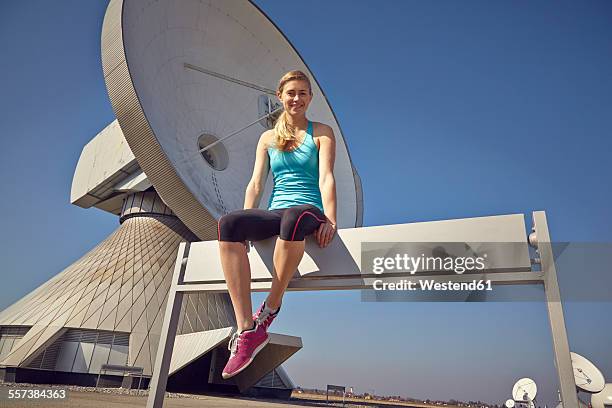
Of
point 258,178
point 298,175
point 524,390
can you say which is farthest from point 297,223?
point 524,390

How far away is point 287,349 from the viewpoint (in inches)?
656

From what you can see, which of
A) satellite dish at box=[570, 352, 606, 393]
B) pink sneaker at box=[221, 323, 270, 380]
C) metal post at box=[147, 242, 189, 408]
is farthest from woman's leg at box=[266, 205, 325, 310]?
satellite dish at box=[570, 352, 606, 393]

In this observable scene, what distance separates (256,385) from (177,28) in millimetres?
15084

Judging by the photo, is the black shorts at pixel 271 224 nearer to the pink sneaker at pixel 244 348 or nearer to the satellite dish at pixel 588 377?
the pink sneaker at pixel 244 348

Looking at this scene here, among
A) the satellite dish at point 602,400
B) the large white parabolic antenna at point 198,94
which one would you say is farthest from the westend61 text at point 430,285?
the satellite dish at point 602,400

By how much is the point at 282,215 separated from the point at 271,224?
9cm

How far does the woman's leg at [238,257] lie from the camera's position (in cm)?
234

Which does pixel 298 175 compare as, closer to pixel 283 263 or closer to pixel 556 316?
pixel 283 263

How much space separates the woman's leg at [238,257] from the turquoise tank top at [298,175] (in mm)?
305

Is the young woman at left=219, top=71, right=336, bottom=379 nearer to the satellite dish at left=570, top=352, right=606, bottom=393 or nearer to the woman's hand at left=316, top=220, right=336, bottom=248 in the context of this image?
the woman's hand at left=316, top=220, right=336, bottom=248

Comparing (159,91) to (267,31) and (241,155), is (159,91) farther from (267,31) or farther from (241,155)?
(267,31)

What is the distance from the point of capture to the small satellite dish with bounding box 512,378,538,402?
15.6m

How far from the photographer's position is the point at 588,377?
15.1 meters

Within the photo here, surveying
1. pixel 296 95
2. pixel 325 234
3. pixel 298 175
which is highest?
pixel 296 95
